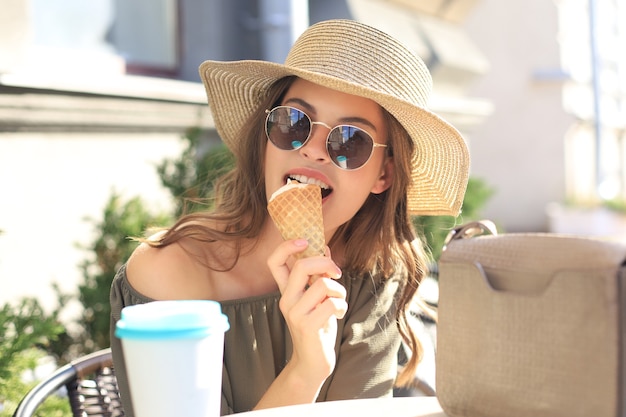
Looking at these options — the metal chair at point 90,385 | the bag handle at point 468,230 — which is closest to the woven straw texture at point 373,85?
the bag handle at point 468,230

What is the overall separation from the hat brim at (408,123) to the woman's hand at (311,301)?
0.57 m

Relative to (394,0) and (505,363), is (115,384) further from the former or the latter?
(394,0)

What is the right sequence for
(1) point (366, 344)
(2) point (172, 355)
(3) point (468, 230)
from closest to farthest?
1. (2) point (172, 355)
2. (3) point (468, 230)
3. (1) point (366, 344)

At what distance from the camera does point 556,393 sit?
1.13 m

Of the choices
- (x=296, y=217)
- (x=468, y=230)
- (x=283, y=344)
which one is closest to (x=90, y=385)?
(x=283, y=344)

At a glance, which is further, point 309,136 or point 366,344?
point 366,344

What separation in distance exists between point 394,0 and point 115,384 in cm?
504

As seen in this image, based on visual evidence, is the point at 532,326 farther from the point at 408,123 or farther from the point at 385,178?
the point at 385,178

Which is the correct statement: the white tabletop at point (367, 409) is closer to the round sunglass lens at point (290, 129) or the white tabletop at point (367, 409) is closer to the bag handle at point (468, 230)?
the bag handle at point (468, 230)

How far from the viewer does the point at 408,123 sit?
7.34 feet

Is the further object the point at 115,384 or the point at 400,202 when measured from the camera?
Answer: the point at 400,202

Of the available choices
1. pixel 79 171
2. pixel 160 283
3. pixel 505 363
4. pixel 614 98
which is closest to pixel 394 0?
pixel 79 171

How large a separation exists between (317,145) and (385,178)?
40cm

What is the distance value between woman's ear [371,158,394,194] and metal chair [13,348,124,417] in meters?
0.89
